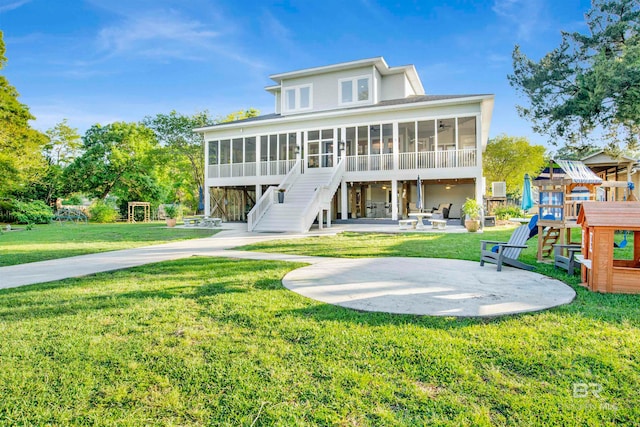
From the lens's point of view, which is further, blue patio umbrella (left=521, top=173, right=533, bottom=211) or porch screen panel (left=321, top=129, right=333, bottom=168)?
porch screen panel (left=321, top=129, right=333, bottom=168)

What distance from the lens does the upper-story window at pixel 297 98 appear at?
2073cm

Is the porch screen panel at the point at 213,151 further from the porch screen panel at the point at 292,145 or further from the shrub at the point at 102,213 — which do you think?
the shrub at the point at 102,213

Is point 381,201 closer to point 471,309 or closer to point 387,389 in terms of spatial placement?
point 471,309

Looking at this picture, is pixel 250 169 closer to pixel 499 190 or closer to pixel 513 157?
pixel 499 190

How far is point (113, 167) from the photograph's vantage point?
28562 mm

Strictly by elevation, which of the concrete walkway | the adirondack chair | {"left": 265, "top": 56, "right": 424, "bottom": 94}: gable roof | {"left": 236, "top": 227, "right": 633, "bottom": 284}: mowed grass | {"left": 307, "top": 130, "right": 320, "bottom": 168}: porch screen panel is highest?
{"left": 265, "top": 56, "right": 424, "bottom": 94}: gable roof

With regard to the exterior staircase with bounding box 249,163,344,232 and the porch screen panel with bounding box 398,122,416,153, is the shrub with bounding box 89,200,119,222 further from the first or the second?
the porch screen panel with bounding box 398,122,416,153

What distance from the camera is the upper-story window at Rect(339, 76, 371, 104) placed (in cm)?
1942

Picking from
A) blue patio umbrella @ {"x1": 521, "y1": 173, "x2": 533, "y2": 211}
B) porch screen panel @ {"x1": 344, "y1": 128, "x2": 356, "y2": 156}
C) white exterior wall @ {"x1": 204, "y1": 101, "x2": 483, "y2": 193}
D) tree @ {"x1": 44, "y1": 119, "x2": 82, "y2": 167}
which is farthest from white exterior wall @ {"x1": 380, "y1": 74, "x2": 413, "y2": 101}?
tree @ {"x1": 44, "y1": 119, "x2": 82, "y2": 167}

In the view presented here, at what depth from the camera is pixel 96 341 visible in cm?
300

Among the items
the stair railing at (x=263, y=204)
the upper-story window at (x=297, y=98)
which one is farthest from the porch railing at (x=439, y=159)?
the upper-story window at (x=297, y=98)

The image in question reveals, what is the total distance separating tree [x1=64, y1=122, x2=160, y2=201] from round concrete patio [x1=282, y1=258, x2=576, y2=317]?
27.1 metres

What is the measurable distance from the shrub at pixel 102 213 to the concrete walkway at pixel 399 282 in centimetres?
1984

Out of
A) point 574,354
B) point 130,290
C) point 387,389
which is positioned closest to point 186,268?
point 130,290
